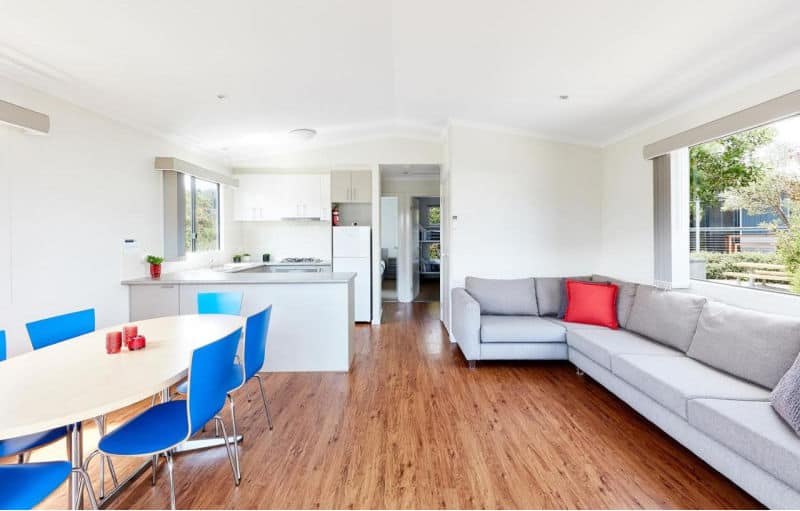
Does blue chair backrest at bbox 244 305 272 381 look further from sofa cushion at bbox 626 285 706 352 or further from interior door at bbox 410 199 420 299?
interior door at bbox 410 199 420 299

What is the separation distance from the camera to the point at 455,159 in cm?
432

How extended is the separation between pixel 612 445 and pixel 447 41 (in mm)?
2955

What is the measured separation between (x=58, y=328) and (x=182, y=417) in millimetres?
1159

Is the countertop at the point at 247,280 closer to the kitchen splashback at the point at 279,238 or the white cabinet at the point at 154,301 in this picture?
the white cabinet at the point at 154,301

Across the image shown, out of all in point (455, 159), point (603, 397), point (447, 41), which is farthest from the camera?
point (455, 159)

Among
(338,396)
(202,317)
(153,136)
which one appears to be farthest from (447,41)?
(153,136)

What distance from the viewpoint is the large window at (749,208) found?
251 cm

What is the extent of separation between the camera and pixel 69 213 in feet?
9.24

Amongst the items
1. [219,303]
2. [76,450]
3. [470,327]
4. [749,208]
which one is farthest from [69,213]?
[749,208]

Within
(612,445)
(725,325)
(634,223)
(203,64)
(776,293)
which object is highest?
(203,64)

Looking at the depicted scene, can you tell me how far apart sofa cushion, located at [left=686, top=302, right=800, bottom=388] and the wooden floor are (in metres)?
0.61

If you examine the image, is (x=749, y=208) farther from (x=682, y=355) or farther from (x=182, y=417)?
(x=182, y=417)

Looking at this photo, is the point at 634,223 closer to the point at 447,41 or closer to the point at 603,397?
the point at 603,397

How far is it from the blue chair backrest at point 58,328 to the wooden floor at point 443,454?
0.70 metres
